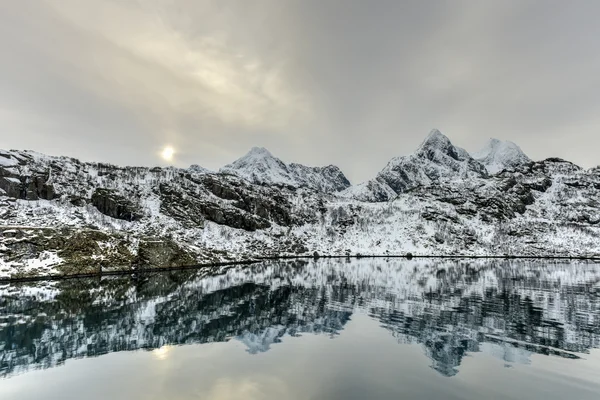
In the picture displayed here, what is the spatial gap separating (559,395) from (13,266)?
113m

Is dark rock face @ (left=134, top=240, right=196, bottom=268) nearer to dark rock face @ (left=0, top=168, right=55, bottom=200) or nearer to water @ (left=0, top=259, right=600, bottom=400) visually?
water @ (left=0, top=259, right=600, bottom=400)

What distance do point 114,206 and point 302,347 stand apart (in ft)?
593

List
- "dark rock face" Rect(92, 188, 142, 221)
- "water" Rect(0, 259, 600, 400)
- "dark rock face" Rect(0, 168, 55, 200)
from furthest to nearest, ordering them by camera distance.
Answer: "dark rock face" Rect(92, 188, 142, 221)
"dark rock face" Rect(0, 168, 55, 200)
"water" Rect(0, 259, 600, 400)

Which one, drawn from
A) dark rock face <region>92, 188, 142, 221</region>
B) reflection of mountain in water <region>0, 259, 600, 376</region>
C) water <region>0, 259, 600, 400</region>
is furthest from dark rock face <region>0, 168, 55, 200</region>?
water <region>0, 259, 600, 400</region>

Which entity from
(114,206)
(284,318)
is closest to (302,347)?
(284,318)

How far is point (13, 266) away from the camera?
283ft

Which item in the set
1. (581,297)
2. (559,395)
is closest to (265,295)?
(559,395)

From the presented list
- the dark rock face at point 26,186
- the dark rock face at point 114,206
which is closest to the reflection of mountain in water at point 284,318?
the dark rock face at point 26,186

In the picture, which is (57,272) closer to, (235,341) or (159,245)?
(159,245)

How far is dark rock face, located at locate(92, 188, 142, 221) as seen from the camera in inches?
6964

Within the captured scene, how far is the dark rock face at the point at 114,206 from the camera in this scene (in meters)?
177

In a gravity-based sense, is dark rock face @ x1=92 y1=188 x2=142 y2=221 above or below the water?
above

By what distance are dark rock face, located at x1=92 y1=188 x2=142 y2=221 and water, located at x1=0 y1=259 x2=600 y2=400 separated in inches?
5155

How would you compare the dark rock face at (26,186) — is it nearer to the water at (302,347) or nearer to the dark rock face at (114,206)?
the dark rock face at (114,206)
